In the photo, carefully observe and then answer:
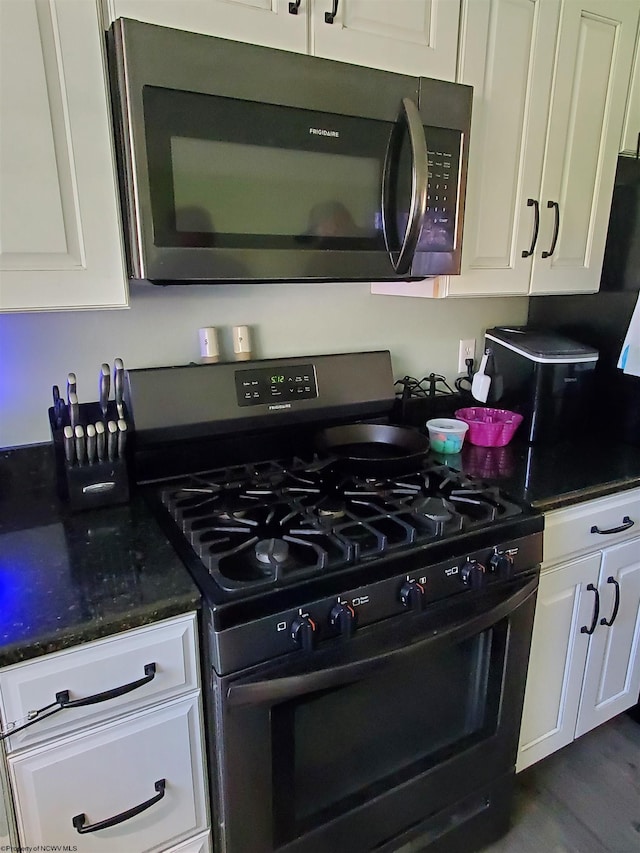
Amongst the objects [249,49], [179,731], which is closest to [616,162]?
[249,49]

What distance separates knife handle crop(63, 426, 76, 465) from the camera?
1.22 meters

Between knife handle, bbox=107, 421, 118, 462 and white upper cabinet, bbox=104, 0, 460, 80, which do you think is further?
knife handle, bbox=107, 421, 118, 462

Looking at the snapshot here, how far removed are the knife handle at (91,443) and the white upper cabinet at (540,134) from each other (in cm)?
95

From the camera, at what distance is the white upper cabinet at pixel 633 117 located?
5.26ft

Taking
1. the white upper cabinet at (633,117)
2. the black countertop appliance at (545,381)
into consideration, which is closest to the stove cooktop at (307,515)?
the black countertop appliance at (545,381)

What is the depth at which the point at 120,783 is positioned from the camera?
993mm

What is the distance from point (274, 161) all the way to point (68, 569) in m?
0.88

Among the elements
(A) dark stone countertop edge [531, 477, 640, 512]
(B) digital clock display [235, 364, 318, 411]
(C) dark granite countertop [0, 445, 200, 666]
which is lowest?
(A) dark stone countertop edge [531, 477, 640, 512]

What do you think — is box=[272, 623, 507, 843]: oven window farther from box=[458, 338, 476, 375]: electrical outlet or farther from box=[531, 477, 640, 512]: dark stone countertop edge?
box=[458, 338, 476, 375]: electrical outlet

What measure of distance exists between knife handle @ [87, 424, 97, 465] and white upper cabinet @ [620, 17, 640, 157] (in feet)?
5.31

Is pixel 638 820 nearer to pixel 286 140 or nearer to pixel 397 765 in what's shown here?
pixel 397 765

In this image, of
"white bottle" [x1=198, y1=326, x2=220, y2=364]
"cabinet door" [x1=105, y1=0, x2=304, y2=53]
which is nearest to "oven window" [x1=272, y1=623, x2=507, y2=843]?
"white bottle" [x1=198, y1=326, x2=220, y2=364]

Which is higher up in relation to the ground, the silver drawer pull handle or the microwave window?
the microwave window

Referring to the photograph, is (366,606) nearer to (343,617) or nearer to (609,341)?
(343,617)
